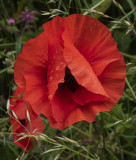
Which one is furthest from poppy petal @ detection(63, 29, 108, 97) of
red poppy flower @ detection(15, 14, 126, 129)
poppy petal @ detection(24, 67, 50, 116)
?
poppy petal @ detection(24, 67, 50, 116)

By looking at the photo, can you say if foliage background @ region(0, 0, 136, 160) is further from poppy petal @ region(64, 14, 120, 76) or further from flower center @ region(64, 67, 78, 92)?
flower center @ region(64, 67, 78, 92)

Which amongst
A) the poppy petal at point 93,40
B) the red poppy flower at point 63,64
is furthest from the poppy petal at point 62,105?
the poppy petal at point 93,40

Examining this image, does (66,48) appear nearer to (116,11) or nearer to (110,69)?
(110,69)

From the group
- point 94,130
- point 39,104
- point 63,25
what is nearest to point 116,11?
point 94,130

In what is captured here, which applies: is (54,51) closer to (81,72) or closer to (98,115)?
(81,72)

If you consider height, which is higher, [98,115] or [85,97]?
[85,97]

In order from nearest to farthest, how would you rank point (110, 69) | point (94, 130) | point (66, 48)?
point (66, 48) → point (110, 69) → point (94, 130)

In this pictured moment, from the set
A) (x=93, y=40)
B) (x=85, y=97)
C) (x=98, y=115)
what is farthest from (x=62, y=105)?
(x=98, y=115)
